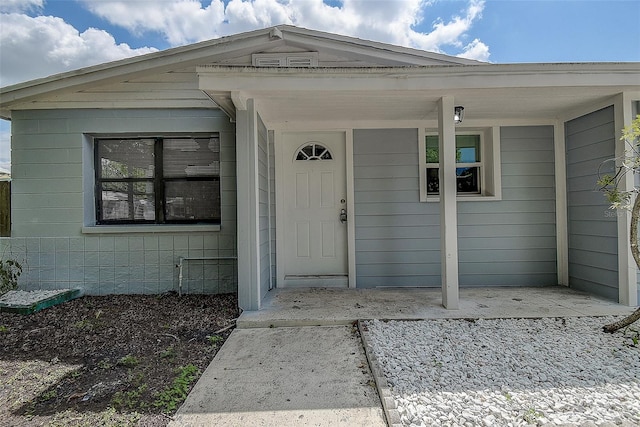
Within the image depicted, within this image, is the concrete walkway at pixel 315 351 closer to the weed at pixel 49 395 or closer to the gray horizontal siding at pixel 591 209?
the gray horizontal siding at pixel 591 209

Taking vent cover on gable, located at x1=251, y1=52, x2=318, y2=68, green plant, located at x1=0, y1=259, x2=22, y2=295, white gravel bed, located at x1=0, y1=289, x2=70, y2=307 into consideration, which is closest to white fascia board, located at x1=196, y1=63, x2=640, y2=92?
vent cover on gable, located at x1=251, y1=52, x2=318, y2=68

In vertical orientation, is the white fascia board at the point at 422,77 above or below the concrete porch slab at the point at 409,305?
above

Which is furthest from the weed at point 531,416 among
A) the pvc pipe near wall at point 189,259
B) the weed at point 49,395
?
the pvc pipe near wall at point 189,259

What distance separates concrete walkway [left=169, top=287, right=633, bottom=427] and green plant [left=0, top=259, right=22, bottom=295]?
3537 mm

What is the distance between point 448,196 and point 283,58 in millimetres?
3005

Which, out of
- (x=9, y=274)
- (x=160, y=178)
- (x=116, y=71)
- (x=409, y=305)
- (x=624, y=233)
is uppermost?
(x=116, y=71)

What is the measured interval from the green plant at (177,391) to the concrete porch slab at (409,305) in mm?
794

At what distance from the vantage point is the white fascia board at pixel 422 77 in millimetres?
2965

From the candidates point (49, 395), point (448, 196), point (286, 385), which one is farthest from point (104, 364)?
point (448, 196)

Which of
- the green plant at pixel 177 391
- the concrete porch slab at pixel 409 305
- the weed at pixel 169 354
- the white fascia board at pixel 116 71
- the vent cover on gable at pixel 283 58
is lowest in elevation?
the weed at pixel 169 354

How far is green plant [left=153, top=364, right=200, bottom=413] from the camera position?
190 centimetres

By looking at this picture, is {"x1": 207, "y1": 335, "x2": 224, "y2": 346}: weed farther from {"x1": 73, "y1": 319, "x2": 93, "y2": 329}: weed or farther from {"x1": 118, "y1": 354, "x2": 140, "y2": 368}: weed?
{"x1": 73, "y1": 319, "x2": 93, "y2": 329}: weed

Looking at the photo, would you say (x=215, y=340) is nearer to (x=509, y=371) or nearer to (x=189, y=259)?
(x=189, y=259)

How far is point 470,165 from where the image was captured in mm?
4434
